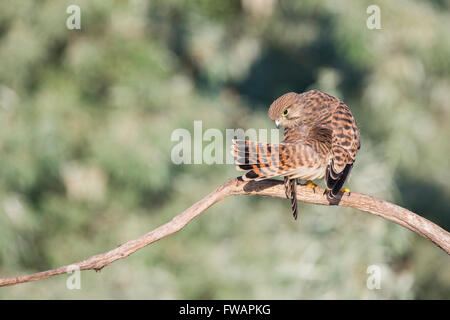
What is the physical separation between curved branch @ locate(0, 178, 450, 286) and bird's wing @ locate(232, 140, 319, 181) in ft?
0.32

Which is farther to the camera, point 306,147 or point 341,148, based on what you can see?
point 341,148

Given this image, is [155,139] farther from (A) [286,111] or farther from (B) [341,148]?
(B) [341,148]

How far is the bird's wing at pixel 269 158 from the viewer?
3.11m

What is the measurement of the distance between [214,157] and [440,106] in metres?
4.02

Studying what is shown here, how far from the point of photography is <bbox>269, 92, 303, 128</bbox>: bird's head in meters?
3.85

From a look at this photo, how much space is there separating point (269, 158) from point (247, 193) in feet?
0.82

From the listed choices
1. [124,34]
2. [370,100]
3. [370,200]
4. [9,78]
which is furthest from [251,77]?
[370,200]

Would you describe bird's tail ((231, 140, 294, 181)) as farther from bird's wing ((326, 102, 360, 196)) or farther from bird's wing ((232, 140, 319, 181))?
bird's wing ((326, 102, 360, 196))

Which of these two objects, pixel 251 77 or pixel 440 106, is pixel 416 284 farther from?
pixel 251 77

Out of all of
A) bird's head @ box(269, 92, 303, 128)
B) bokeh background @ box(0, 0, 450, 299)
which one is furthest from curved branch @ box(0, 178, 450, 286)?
bokeh background @ box(0, 0, 450, 299)

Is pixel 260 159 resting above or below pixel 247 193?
above

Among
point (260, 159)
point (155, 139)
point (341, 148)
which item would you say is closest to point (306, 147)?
point (341, 148)

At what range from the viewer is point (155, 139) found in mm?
8500

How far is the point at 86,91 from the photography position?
917 centimetres
